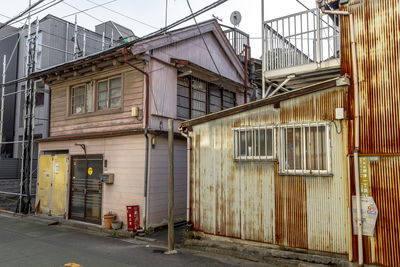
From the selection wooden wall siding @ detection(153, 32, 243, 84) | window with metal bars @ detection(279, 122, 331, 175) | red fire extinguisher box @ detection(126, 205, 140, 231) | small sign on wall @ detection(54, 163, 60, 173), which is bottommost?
red fire extinguisher box @ detection(126, 205, 140, 231)

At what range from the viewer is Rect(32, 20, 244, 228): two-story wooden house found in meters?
10.6

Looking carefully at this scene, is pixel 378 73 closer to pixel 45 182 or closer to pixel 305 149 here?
pixel 305 149

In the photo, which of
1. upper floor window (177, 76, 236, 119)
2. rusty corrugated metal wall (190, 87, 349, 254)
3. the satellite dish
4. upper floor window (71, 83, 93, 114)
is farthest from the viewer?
the satellite dish

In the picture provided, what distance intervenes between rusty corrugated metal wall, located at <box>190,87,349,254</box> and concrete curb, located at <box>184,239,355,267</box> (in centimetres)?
20

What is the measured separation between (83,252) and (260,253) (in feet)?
15.3

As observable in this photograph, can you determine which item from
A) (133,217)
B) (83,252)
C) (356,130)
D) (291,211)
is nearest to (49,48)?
(133,217)

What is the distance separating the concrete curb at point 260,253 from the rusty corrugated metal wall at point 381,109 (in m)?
0.57

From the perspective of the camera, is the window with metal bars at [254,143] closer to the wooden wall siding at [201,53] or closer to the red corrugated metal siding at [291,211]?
the red corrugated metal siding at [291,211]

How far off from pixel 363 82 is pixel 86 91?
34.0 ft

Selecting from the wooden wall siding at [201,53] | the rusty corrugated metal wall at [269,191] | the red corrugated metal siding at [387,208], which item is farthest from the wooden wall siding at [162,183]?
the red corrugated metal siding at [387,208]

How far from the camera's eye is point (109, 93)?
11.9 metres

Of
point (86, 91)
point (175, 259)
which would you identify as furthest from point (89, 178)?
point (175, 259)

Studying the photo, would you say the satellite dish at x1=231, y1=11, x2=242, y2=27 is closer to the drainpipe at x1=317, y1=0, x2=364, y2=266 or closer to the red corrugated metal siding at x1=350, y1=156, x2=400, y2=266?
the drainpipe at x1=317, y1=0, x2=364, y2=266

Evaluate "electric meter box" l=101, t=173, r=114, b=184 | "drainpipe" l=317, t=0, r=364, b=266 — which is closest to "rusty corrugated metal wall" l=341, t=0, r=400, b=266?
"drainpipe" l=317, t=0, r=364, b=266
